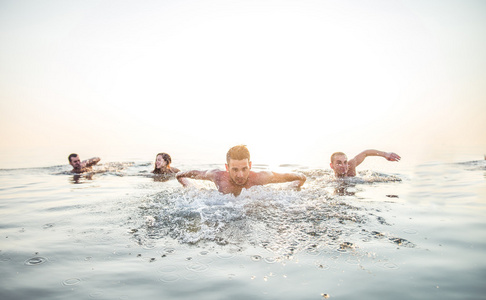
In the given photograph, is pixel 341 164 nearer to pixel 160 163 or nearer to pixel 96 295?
pixel 160 163

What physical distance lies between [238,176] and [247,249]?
2.93 m

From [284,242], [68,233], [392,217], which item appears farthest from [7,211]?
[392,217]

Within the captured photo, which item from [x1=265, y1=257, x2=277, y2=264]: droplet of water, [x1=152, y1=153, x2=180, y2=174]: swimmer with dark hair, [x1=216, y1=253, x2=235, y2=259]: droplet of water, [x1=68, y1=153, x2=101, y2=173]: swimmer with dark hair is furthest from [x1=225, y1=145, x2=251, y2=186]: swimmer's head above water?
[x1=68, y1=153, x2=101, y2=173]: swimmer with dark hair

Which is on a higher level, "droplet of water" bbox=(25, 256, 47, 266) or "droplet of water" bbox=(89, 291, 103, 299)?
"droplet of water" bbox=(25, 256, 47, 266)

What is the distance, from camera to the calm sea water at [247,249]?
91.7 inches

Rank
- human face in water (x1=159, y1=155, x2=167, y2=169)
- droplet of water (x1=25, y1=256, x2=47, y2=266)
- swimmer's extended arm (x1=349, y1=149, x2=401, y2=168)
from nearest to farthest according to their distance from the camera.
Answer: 1. droplet of water (x1=25, y1=256, x2=47, y2=266)
2. swimmer's extended arm (x1=349, y1=149, x2=401, y2=168)
3. human face in water (x1=159, y1=155, x2=167, y2=169)

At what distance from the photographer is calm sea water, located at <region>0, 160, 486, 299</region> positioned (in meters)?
2.33

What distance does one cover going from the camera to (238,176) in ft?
19.8

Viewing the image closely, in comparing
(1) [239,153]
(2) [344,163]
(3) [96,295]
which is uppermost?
(1) [239,153]

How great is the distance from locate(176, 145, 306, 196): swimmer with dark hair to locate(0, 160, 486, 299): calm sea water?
0.45 m

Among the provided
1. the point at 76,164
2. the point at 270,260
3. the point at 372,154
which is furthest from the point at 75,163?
the point at 372,154

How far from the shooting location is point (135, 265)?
2.80 metres

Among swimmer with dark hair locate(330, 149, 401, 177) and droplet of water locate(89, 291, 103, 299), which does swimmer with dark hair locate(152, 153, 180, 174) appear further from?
droplet of water locate(89, 291, 103, 299)

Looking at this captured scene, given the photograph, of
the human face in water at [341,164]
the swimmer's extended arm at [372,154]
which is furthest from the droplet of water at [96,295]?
the swimmer's extended arm at [372,154]
